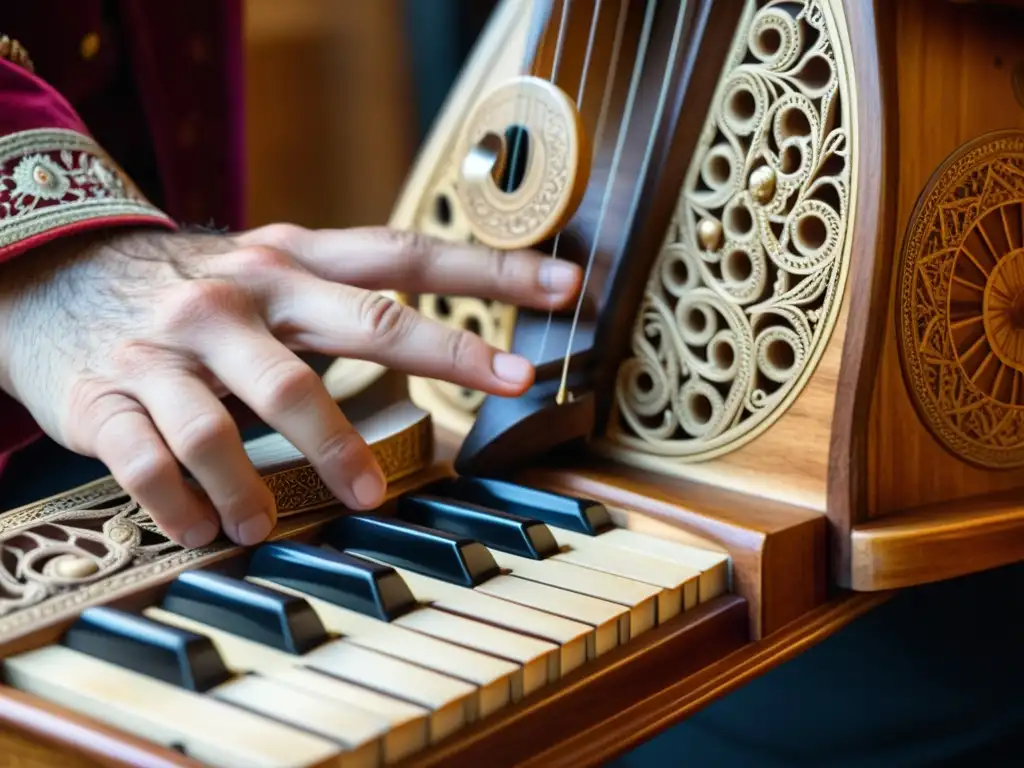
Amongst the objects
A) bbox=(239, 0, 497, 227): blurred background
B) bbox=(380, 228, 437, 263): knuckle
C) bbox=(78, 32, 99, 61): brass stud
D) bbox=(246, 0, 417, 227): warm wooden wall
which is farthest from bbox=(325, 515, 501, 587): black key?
bbox=(246, 0, 417, 227): warm wooden wall

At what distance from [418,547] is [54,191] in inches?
13.6

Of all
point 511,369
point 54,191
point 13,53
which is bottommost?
point 511,369

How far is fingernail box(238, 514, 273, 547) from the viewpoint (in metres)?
0.62

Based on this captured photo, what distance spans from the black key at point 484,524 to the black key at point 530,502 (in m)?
0.03

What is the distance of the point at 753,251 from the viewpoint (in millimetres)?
720

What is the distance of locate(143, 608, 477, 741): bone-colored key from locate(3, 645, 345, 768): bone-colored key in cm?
4

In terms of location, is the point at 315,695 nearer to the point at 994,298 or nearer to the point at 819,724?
the point at 994,298

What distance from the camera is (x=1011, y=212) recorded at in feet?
2.44

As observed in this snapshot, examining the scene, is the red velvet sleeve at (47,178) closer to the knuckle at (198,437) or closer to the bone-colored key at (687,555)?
the knuckle at (198,437)

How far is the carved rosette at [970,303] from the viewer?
0.69 meters

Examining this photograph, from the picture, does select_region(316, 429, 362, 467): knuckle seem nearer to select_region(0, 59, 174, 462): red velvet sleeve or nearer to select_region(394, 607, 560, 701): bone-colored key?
select_region(394, 607, 560, 701): bone-colored key

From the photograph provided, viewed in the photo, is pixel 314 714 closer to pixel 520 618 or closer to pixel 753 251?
pixel 520 618

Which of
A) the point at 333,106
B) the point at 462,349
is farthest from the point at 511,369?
the point at 333,106

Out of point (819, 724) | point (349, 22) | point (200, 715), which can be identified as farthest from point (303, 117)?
point (200, 715)
